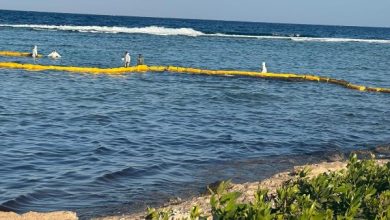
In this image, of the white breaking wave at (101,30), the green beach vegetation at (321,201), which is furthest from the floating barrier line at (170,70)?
the white breaking wave at (101,30)

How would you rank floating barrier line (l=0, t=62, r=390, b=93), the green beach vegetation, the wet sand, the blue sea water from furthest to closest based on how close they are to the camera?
floating barrier line (l=0, t=62, r=390, b=93) → the blue sea water → the wet sand → the green beach vegetation

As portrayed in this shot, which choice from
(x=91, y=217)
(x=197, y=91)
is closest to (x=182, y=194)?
(x=91, y=217)

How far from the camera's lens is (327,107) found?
23234 mm

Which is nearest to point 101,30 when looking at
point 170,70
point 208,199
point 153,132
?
point 170,70

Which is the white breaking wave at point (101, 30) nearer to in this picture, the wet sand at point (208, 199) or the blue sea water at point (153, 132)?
the blue sea water at point (153, 132)

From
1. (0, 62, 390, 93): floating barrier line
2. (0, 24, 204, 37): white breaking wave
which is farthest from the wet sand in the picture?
(0, 24, 204, 37): white breaking wave

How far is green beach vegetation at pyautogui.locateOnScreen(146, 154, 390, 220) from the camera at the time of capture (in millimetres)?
5488

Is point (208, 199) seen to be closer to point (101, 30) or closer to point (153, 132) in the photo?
point (153, 132)

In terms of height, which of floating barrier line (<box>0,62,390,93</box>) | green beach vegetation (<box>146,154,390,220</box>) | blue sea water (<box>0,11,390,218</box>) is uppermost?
green beach vegetation (<box>146,154,390,220</box>)

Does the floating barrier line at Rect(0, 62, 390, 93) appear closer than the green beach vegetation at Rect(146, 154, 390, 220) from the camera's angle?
No

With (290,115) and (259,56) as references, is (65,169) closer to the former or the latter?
(290,115)

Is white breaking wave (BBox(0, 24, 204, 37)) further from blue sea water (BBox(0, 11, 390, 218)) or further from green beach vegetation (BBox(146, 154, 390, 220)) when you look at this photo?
green beach vegetation (BBox(146, 154, 390, 220))

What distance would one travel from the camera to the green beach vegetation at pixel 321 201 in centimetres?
549

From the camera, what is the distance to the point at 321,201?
6414 millimetres
